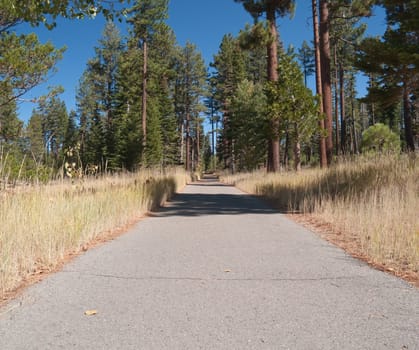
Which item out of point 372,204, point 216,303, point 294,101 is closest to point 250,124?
point 294,101

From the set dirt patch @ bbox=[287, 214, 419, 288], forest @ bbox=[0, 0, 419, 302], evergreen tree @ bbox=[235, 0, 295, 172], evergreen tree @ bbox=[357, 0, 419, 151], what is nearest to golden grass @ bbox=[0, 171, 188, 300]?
forest @ bbox=[0, 0, 419, 302]

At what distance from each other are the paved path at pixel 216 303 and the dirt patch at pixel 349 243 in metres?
0.20

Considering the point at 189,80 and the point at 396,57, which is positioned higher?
the point at 189,80

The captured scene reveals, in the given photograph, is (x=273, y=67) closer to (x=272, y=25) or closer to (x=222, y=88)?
(x=272, y=25)

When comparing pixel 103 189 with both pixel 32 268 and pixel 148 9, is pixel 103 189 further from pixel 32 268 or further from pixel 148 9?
pixel 148 9

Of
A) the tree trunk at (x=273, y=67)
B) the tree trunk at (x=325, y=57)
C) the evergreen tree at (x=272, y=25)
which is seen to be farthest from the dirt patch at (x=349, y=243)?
the evergreen tree at (x=272, y=25)

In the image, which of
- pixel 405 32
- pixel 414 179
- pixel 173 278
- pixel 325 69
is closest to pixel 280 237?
pixel 173 278

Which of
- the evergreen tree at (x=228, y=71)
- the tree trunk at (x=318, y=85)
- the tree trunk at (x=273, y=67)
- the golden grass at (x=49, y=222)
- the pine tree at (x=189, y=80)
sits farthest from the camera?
the pine tree at (x=189, y=80)

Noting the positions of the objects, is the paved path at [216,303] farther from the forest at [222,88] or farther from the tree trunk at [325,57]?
the tree trunk at [325,57]

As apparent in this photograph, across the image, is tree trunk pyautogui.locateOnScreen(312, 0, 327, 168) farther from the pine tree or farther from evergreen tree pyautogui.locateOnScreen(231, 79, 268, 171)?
the pine tree

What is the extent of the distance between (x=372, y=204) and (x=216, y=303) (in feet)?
16.2

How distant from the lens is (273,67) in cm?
1942

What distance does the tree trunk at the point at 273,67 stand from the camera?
61.1 feet

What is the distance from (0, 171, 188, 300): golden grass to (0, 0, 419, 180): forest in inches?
23.0
